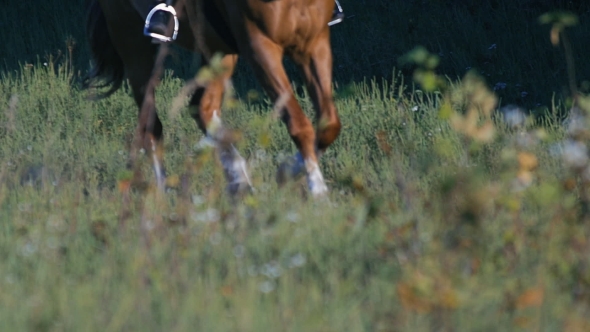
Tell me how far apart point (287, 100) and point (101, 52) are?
7.46ft

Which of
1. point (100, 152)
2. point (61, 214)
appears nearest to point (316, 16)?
point (61, 214)

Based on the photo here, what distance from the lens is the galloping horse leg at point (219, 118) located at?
267 inches

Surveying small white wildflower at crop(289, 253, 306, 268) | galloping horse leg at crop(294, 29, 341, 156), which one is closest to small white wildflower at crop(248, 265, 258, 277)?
small white wildflower at crop(289, 253, 306, 268)

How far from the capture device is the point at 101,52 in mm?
7914

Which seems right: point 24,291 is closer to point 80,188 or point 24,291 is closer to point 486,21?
point 80,188

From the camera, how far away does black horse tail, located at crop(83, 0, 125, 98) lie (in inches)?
311

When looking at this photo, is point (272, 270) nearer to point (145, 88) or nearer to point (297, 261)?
point (297, 261)

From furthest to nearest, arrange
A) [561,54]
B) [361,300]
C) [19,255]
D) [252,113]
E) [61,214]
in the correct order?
[561,54], [252,113], [61,214], [19,255], [361,300]

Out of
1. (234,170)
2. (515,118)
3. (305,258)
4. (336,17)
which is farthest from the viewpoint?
(234,170)

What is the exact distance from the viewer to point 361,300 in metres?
3.74

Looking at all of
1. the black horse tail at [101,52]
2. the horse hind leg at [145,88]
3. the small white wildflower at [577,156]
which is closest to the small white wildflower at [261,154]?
the horse hind leg at [145,88]

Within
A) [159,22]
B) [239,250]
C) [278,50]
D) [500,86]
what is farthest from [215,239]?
[500,86]

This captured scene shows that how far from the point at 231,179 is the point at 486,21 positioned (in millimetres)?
5612

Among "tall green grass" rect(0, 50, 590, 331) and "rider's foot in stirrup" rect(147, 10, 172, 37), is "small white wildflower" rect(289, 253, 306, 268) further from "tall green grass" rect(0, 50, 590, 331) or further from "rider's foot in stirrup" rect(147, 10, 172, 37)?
"rider's foot in stirrup" rect(147, 10, 172, 37)
